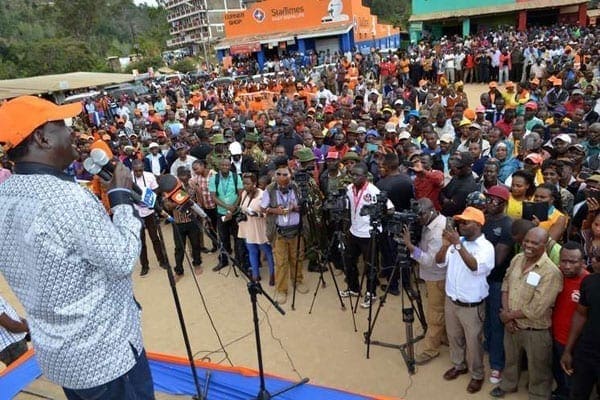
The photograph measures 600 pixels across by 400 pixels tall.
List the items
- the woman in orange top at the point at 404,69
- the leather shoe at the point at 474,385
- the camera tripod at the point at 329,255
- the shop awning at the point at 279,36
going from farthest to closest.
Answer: the shop awning at the point at 279,36, the woman in orange top at the point at 404,69, the camera tripod at the point at 329,255, the leather shoe at the point at 474,385

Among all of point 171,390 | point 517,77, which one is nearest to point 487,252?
point 171,390

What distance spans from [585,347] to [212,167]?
554cm

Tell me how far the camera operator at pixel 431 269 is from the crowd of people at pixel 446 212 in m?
0.01

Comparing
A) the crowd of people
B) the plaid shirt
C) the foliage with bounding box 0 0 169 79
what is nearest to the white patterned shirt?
the crowd of people

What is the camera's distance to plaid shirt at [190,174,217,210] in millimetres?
6734

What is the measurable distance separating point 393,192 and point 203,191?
290cm

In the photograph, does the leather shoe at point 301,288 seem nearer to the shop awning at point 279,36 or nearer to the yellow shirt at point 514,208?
the yellow shirt at point 514,208

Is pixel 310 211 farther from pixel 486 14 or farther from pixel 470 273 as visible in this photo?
pixel 486 14

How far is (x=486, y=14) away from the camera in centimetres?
2864

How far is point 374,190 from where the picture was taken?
5047 millimetres

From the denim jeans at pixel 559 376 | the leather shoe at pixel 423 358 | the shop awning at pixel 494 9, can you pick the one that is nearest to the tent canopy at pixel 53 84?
the leather shoe at pixel 423 358

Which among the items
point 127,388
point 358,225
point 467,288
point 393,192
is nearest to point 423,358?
point 467,288

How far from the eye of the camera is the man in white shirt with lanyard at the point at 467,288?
3.55m

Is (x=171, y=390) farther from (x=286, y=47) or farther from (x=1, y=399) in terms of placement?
(x=286, y=47)
